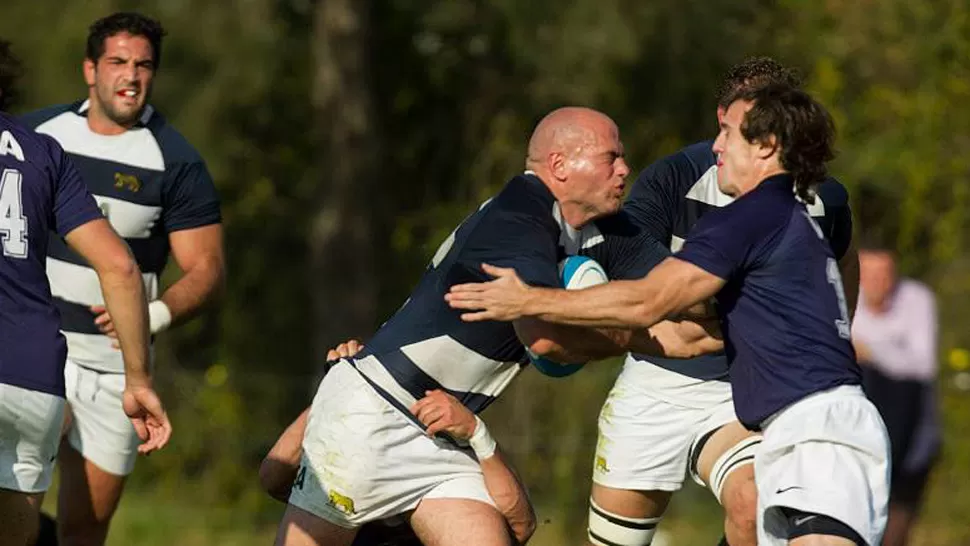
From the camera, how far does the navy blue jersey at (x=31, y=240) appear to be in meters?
5.43

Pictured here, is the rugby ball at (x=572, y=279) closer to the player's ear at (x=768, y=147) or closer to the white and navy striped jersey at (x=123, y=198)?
the player's ear at (x=768, y=147)

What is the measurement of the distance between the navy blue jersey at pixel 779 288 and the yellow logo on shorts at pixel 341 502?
51.9 inches

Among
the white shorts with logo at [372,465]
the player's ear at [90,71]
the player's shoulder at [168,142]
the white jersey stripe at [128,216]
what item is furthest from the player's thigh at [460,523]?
the player's ear at [90,71]

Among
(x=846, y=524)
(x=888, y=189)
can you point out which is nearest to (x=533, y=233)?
(x=846, y=524)

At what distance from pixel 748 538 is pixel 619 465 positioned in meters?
0.75

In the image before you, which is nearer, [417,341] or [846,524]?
[846,524]

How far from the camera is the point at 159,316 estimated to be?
23.0ft

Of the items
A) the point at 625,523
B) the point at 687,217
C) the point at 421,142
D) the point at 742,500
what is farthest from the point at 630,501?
the point at 421,142

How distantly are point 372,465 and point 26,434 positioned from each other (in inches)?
41.3

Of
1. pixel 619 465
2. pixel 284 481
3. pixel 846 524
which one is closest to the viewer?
pixel 846 524

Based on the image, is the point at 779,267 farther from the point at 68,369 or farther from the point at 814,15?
the point at 814,15

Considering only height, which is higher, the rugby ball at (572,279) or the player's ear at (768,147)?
the player's ear at (768,147)

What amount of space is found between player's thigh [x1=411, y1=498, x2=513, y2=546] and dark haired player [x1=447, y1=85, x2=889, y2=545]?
650 millimetres

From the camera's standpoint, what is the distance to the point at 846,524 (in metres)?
5.28
